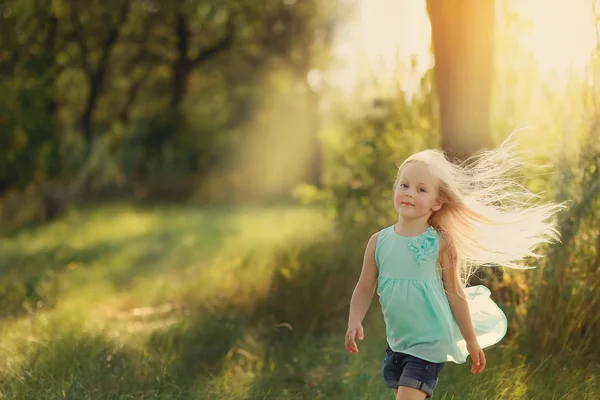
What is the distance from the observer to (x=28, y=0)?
1184 centimetres

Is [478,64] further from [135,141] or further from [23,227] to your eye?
[135,141]

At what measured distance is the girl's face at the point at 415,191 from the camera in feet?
11.5

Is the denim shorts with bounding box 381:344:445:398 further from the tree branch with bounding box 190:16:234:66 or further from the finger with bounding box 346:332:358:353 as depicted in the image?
the tree branch with bounding box 190:16:234:66

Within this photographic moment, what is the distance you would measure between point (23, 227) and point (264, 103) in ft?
43.8

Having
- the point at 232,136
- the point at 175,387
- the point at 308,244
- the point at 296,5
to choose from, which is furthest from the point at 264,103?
the point at 175,387

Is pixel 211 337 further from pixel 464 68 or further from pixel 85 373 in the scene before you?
pixel 464 68

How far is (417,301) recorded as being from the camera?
11.4ft

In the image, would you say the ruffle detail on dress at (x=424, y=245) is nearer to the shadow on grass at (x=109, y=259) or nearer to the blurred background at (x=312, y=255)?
the blurred background at (x=312, y=255)

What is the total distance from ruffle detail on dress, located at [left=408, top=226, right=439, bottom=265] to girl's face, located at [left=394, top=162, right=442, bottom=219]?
92 mm

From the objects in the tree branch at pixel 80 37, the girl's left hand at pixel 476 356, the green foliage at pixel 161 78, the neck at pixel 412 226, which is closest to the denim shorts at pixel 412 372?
the girl's left hand at pixel 476 356

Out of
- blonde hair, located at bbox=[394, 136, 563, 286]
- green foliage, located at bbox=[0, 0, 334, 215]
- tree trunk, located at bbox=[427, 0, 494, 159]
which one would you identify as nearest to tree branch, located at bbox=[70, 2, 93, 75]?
green foliage, located at bbox=[0, 0, 334, 215]

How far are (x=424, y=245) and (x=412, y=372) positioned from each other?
1.75ft

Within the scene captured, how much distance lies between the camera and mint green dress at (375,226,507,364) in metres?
3.47

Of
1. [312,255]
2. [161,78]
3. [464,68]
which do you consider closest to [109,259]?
[312,255]
